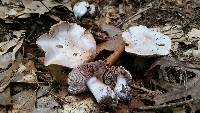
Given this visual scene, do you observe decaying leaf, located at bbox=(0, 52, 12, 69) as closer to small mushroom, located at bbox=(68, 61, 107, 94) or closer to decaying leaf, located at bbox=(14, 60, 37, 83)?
decaying leaf, located at bbox=(14, 60, 37, 83)

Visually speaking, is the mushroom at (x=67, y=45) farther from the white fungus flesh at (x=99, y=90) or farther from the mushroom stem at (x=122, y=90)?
the mushroom stem at (x=122, y=90)

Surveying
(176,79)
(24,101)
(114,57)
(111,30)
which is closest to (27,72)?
(24,101)

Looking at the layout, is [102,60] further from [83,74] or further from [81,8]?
[81,8]

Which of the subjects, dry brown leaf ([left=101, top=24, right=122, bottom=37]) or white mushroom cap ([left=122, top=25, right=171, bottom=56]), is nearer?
white mushroom cap ([left=122, top=25, right=171, bottom=56])

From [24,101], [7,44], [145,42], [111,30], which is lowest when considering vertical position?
[24,101]

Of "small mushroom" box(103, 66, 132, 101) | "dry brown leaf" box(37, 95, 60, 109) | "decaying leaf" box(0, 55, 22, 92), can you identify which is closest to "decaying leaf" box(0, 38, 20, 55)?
"decaying leaf" box(0, 55, 22, 92)
